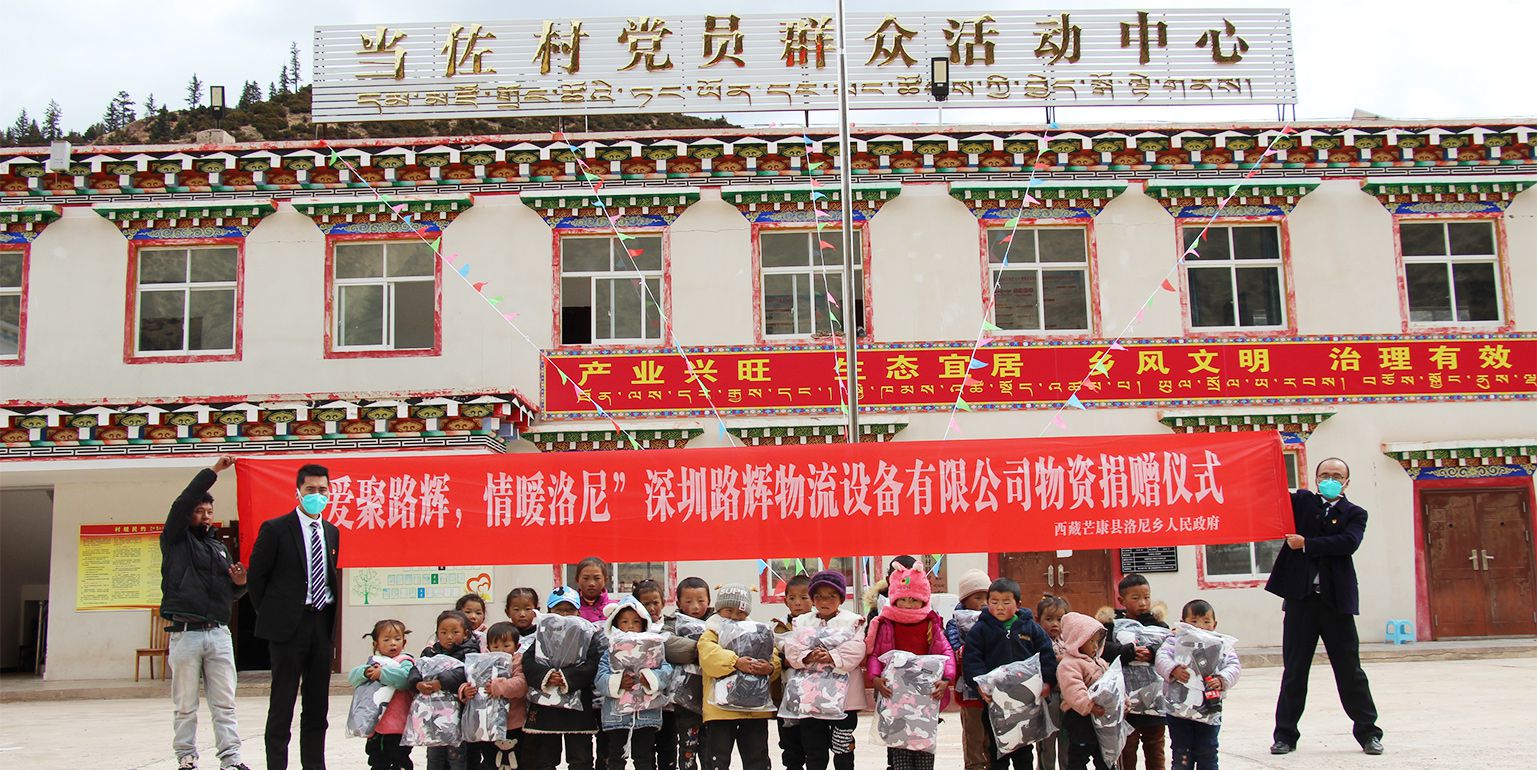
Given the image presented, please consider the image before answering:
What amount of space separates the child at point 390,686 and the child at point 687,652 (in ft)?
4.33

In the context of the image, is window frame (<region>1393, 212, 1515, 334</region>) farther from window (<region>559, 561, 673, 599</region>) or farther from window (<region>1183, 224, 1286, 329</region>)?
window (<region>559, 561, 673, 599</region>)

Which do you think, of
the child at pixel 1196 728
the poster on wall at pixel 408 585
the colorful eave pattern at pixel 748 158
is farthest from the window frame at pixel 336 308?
the child at pixel 1196 728

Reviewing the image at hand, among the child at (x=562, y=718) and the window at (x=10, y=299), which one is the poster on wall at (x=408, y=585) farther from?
the child at (x=562, y=718)

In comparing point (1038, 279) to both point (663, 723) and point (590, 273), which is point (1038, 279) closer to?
point (590, 273)

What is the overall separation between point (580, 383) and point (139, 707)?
528cm

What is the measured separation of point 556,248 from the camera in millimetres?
14586

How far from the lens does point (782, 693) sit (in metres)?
6.34

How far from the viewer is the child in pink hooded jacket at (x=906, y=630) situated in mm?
6164

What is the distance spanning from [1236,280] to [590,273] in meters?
7.24

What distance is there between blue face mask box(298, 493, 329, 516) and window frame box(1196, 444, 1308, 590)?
33.1ft

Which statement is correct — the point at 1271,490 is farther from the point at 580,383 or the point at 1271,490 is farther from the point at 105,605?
the point at 105,605

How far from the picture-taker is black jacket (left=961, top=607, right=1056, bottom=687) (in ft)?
20.2

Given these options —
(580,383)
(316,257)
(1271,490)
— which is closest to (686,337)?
(580,383)

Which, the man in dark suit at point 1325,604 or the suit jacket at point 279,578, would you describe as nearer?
the suit jacket at point 279,578
